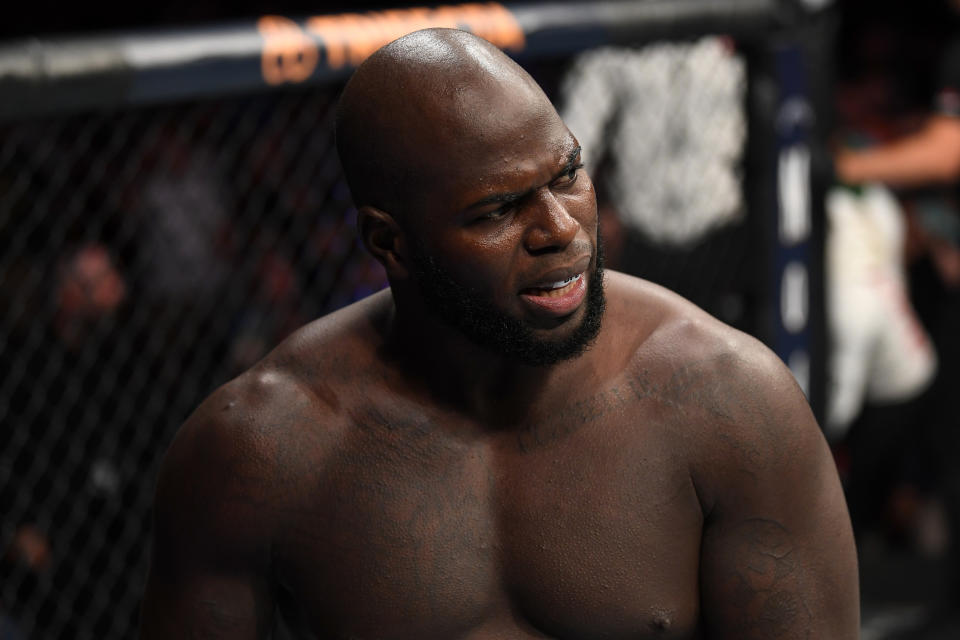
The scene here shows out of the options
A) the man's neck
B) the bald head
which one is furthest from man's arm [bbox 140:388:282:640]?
the bald head

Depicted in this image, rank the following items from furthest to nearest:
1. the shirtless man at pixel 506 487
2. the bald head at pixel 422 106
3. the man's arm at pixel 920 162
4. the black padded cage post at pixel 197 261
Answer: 1. the man's arm at pixel 920 162
2. the black padded cage post at pixel 197 261
3. the shirtless man at pixel 506 487
4. the bald head at pixel 422 106

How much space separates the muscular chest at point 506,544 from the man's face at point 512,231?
138 millimetres

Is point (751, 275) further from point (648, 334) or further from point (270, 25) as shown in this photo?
point (648, 334)

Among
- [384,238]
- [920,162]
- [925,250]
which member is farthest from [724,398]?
[925,250]

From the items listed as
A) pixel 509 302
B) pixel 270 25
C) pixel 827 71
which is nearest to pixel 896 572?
pixel 827 71

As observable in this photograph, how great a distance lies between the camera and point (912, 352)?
10.5ft

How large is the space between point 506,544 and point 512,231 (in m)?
0.32

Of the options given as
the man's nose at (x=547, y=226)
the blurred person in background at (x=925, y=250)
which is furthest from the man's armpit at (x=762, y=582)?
the blurred person in background at (x=925, y=250)

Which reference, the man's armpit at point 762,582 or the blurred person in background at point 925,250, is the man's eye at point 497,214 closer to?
the man's armpit at point 762,582

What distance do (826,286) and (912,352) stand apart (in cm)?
67

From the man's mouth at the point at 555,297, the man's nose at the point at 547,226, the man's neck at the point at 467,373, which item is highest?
the man's nose at the point at 547,226

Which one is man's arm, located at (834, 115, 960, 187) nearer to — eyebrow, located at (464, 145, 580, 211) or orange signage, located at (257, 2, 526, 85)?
orange signage, located at (257, 2, 526, 85)

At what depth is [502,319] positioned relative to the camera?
1245 millimetres

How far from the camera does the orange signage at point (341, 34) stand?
1.96m
